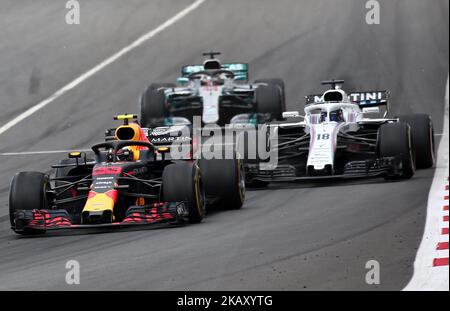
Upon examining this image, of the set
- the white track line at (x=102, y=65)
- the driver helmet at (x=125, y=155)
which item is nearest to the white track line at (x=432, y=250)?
the driver helmet at (x=125, y=155)

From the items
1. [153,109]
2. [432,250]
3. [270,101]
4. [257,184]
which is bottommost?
[432,250]

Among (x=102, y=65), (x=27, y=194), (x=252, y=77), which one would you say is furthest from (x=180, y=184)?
(x=102, y=65)

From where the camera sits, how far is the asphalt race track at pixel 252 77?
40.4 ft

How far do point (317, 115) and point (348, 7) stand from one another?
20.2 m

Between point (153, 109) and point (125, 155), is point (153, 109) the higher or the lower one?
the higher one

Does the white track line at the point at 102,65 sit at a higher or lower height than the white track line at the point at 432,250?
higher

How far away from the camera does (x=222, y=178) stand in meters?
17.2

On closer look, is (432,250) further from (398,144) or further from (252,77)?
(252,77)

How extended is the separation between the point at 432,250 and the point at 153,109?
587 inches

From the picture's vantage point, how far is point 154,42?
38219mm

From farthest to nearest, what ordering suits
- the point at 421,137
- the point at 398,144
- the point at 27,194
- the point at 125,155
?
the point at 421,137, the point at 398,144, the point at 125,155, the point at 27,194

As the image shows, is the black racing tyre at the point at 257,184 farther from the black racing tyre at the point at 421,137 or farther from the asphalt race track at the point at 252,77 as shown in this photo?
the black racing tyre at the point at 421,137

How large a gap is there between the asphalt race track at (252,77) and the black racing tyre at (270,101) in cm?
352
